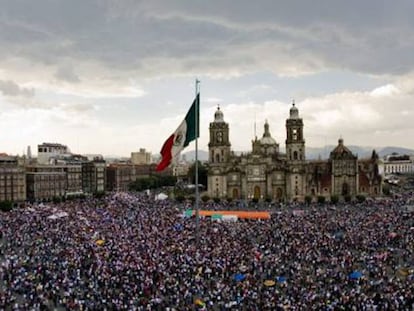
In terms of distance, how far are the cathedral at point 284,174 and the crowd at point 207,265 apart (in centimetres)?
4115

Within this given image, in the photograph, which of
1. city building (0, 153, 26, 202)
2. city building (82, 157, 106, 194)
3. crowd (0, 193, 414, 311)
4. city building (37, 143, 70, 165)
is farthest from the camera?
city building (37, 143, 70, 165)

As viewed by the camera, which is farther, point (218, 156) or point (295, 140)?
point (218, 156)

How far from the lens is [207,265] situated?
3166 centimetres

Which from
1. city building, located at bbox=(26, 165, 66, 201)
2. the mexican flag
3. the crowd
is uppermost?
the mexican flag

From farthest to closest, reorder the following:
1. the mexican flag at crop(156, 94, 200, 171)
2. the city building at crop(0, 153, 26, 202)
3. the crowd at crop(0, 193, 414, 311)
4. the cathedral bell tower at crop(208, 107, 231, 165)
A: the cathedral bell tower at crop(208, 107, 231, 165) < the city building at crop(0, 153, 26, 202) < the mexican flag at crop(156, 94, 200, 171) < the crowd at crop(0, 193, 414, 311)

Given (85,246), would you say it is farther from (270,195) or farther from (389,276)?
(270,195)

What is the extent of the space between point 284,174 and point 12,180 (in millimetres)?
42434

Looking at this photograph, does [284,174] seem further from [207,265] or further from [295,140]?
[207,265]

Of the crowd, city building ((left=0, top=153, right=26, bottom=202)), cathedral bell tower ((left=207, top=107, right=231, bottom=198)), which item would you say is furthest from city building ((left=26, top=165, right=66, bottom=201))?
the crowd

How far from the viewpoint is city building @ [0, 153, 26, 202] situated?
8488cm

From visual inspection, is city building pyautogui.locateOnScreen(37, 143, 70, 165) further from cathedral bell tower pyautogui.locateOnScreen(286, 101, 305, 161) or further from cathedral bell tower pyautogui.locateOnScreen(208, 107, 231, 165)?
cathedral bell tower pyautogui.locateOnScreen(286, 101, 305, 161)

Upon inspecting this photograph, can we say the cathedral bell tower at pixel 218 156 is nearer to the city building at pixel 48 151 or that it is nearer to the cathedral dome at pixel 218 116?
the cathedral dome at pixel 218 116

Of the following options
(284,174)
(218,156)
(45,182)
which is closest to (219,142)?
(218,156)

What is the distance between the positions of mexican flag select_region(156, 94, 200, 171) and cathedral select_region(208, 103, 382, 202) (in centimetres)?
5832
